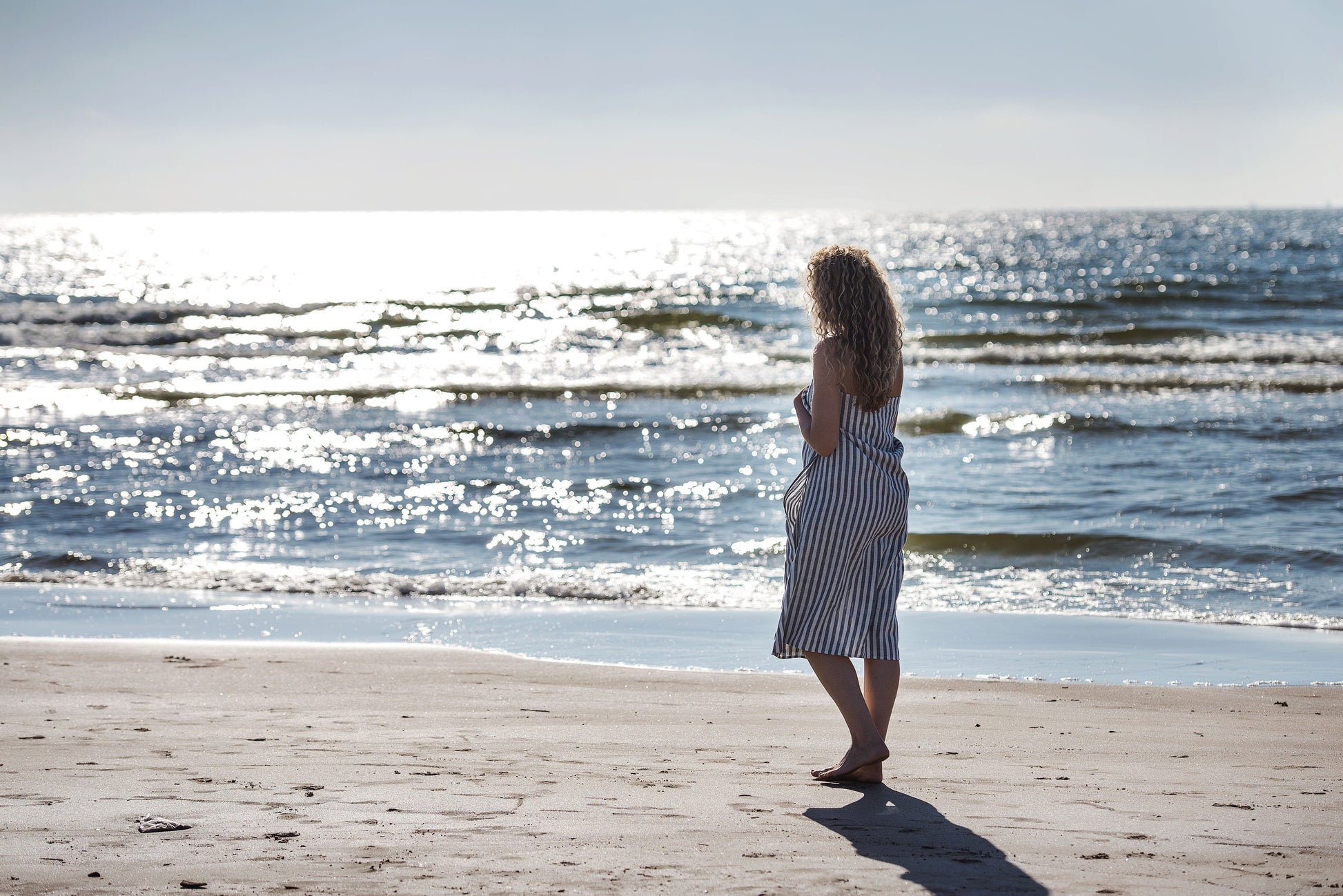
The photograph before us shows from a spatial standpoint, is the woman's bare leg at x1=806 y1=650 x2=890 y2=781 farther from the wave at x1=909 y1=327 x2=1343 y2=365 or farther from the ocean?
the wave at x1=909 y1=327 x2=1343 y2=365

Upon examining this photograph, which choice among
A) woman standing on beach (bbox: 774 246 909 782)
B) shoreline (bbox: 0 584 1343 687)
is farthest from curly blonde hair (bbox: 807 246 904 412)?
shoreline (bbox: 0 584 1343 687)

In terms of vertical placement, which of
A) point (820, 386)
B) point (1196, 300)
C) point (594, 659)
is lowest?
point (594, 659)

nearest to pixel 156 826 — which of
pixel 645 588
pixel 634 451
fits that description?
pixel 645 588

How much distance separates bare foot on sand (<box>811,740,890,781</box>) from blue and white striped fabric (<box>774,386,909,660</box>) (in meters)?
0.29

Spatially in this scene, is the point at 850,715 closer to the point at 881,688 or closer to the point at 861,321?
the point at 881,688

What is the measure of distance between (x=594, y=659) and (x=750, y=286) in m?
40.3

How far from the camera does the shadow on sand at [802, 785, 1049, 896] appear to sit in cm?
292

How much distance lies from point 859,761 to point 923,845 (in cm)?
58

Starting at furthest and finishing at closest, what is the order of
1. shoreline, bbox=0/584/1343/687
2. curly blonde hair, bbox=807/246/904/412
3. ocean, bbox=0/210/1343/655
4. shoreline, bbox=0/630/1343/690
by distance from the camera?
ocean, bbox=0/210/1343/655
shoreline, bbox=0/584/1343/687
shoreline, bbox=0/630/1343/690
curly blonde hair, bbox=807/246/904/412

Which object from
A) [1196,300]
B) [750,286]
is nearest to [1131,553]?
[1196,300]

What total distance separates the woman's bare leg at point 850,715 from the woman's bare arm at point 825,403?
2.26 ft

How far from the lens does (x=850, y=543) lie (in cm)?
382

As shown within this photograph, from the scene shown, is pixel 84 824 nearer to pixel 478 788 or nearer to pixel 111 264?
pixel 478 788

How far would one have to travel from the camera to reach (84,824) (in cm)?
330
